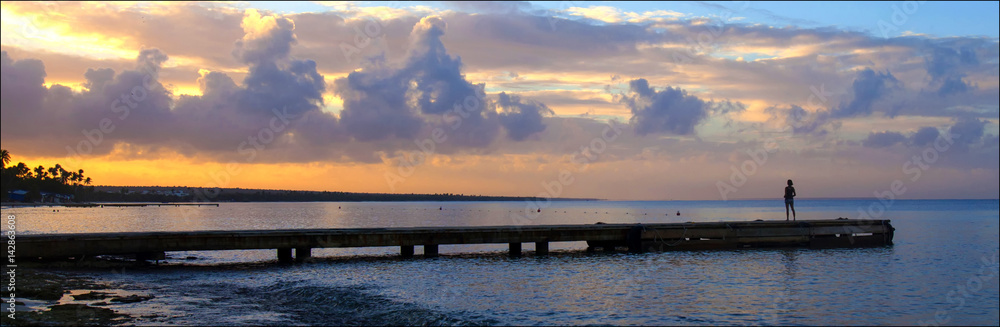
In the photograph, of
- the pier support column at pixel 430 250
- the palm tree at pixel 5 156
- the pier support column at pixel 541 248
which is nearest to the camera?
the pier support column at pixel 430 250

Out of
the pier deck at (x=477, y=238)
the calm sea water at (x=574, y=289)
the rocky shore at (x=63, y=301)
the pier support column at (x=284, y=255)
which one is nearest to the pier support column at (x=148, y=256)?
the pier deck at (x=477, y=238)

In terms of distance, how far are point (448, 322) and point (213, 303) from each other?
7.74 metres

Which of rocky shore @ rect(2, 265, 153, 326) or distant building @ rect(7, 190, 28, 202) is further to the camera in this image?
distant building @ rect(7, 190, 28, 202)

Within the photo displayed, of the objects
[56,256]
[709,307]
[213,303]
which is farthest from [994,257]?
[56,256]

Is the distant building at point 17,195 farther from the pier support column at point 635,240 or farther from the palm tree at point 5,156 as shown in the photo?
the pier support column at point 635,240

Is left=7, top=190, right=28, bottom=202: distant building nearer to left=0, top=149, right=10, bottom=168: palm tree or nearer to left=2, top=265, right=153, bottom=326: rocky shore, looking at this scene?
left=0, top=149, right=10, bottom=168: palm tree

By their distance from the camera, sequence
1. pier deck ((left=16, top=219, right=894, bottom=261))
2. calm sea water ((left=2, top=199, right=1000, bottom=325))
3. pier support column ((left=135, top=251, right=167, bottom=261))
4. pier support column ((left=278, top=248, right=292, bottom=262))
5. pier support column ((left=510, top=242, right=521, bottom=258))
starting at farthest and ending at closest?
pier support column ((left=510, top=242, right=521, bottom=258)), pier support column ((left=278, top=248, right=292, bottom=262)), pier support column ((left=135, top=251, right=167, bottom=261)), pier deck ((left=16, top=219, right=894, bottom=261)), calm sea water ((left=2, top=199, right=1000, bottom=325))

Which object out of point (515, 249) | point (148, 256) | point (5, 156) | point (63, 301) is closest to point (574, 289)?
point (515, 249)

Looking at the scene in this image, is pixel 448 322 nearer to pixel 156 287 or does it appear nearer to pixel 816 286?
pixel 156 287

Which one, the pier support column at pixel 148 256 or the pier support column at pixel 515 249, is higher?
the pier support column at pixel 148 256

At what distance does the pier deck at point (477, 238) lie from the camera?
2953 cm

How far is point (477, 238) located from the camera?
36.1m

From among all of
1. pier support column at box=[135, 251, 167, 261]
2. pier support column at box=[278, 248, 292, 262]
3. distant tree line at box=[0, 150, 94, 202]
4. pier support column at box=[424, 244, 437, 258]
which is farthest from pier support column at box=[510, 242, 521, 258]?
distant tree line at box=[0, 150, 94, 202]

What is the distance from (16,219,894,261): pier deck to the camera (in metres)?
29.5
